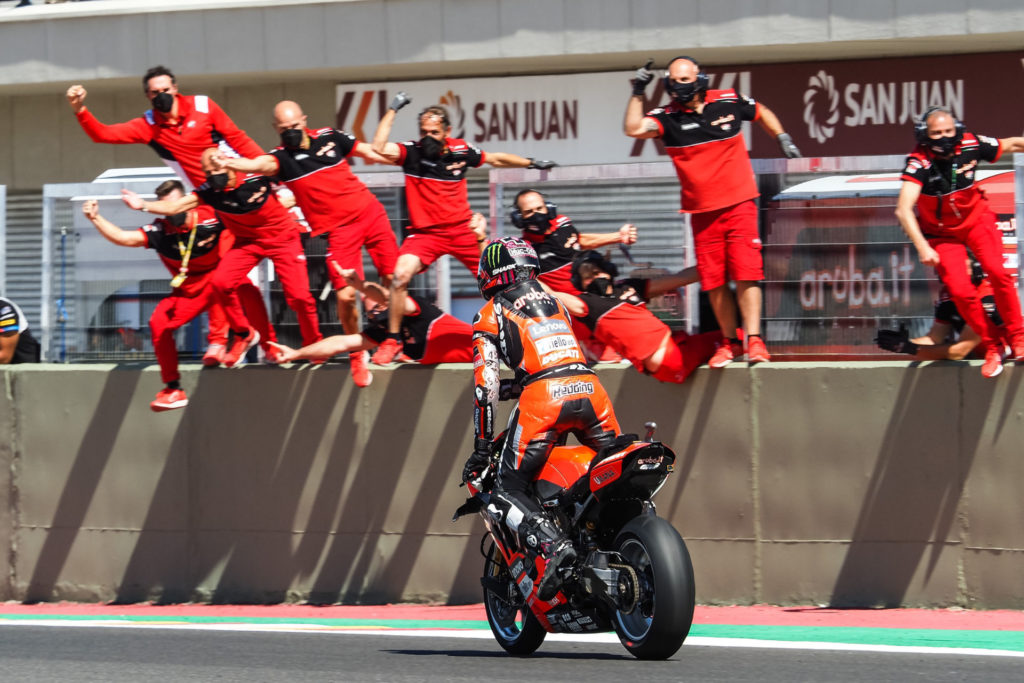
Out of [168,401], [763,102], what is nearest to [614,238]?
[168,401]

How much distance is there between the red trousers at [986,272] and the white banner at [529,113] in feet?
27.0

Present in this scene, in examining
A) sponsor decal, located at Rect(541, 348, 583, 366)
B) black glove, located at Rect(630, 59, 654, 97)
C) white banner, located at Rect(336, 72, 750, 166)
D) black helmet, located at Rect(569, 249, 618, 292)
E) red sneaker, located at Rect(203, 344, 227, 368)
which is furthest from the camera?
white banner, located at Rect(336, 72, 750, 166)

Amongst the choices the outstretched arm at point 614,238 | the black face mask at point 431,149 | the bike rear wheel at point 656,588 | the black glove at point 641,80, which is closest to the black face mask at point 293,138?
the black face mask at point 431,149

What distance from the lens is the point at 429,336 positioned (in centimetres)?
1001

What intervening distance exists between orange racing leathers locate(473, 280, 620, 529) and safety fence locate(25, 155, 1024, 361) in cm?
248

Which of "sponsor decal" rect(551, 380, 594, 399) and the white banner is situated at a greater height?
the white banner

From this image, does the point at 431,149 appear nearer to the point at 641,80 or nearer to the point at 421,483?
the point at 641,80

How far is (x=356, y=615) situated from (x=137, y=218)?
3.45 meters

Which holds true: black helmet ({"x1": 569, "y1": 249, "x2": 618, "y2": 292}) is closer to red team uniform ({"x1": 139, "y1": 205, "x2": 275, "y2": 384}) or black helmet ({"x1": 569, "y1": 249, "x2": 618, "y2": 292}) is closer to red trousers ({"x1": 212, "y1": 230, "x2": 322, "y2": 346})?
red trousers ({"x1": 212, "y1": 230, "x2": 322, "y2": 346})

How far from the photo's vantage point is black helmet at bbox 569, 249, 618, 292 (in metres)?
9.58

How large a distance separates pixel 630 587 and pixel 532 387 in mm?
1214

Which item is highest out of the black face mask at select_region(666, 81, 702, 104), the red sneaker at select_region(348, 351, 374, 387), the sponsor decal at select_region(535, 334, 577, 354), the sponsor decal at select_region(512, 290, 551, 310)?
the black face mask at select_region(666, 81, 702, 104)

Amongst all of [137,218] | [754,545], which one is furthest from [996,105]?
[137,218]

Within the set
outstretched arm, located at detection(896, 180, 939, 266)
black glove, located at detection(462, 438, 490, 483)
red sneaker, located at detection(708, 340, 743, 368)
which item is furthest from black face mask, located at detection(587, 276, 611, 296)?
black glove, located at detection(462, 438, 490, 483)
